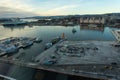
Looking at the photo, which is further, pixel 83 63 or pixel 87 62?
pixel 87 62

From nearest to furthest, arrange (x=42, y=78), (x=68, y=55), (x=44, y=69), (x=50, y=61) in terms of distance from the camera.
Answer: (x=42, y=78) → (x=44, y=69) → (x=50, y=61) → (x=68, y=55)

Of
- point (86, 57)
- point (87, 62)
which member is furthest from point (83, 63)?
point (86, 57)

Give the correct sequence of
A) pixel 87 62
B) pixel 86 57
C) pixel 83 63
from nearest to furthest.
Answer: pixel 83 63 → pixel 87 62 → pixel 86 57

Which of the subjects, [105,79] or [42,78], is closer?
[105,79]

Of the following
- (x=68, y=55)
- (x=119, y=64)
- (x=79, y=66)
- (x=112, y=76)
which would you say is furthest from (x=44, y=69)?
(x=119, y=64)

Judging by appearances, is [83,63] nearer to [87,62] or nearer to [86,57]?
[87,62]

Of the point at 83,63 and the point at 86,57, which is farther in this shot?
the point at 86,57

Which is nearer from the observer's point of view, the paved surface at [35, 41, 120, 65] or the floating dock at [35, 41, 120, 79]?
the floating dock at [35, 41, 120, 79]

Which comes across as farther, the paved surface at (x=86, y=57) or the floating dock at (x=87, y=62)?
the paved surface at (x=86, y=57)

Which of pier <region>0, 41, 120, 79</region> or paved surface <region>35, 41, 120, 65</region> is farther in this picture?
paved surface <region>35, 41, 120, 65</region>

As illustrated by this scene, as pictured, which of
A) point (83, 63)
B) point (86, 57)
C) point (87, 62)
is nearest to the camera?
point (83, 63)

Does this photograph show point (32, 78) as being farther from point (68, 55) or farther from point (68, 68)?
point (68, 55)
